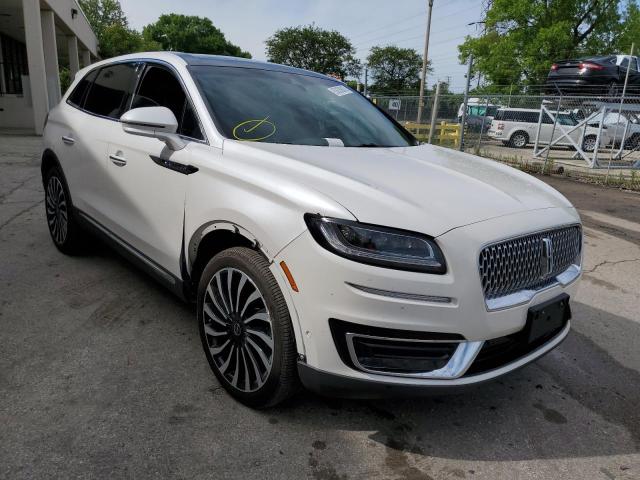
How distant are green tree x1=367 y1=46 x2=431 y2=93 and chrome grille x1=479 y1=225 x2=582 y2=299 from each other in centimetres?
8458

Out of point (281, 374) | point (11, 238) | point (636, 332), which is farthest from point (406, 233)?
point (11, 238)

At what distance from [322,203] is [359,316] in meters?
0.46

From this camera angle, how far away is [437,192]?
7.41ft

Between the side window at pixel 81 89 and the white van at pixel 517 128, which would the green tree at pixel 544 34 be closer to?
the white van at pixel 517 128

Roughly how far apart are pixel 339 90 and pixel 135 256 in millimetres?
1846

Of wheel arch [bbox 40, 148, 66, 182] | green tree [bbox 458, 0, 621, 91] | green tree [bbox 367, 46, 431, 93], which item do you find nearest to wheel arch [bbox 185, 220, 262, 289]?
wheel arch [bbox 40, 148, 66, 182]

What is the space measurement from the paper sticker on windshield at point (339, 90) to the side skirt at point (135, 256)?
67.6 inches

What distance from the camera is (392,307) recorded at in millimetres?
1923

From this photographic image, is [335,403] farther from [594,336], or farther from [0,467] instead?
[594,336]

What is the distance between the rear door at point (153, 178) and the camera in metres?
2.77

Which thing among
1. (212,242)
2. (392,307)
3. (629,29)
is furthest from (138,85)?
(629,29)

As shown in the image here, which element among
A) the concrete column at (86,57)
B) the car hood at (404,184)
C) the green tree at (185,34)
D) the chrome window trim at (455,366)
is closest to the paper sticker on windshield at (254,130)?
the car hood at (404,184)

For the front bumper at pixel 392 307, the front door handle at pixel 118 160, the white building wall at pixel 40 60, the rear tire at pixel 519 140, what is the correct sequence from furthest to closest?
the rear tire at pixel 519 140
the white building wall at pixel 40 60
the front door handle at pixel 118 160
the front bumper at pixel 392 307

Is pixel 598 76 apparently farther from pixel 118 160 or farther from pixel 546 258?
pixel 118 160
